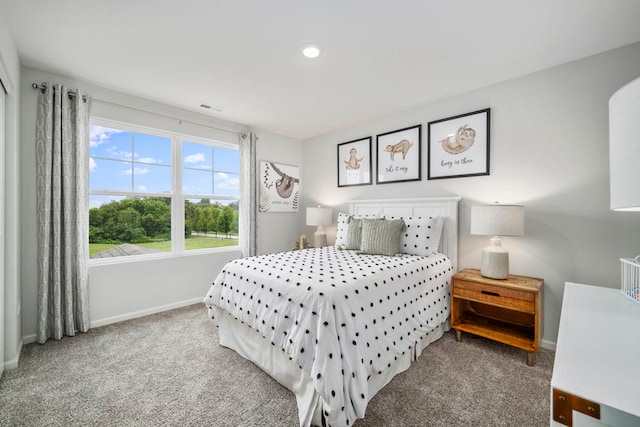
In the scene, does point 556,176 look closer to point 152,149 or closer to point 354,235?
point 354,235

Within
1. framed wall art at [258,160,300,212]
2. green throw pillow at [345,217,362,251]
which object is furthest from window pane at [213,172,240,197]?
green throw pillow at [345,217,362,251]

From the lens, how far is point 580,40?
2.00 m

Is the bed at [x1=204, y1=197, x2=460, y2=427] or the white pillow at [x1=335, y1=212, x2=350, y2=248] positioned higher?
the white pillow at [x1=335, y1=212, x2=350, y2=248]

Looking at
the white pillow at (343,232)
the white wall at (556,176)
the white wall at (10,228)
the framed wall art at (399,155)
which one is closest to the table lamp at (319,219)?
the white pillow at (343,232)

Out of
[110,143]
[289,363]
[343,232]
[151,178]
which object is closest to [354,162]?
[343,232]

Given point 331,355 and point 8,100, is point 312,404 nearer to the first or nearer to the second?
point 331,355

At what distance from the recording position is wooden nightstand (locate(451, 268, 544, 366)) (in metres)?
2.10

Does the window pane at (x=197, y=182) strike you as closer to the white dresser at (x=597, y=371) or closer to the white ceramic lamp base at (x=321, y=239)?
the white ceramic lamp base at (x=321, y=239)

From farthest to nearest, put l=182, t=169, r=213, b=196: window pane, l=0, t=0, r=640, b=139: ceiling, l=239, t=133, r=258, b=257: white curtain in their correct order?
l=239, t=133, r=258, b=257: white curtain < l=182, t=169, r=213, b=196: window pane < l=0, t=0, r=640, b=139: ceiling

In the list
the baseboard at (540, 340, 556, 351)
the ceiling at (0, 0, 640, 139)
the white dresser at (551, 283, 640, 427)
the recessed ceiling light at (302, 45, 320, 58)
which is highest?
the ceiling at (0, 0, 640, 139)

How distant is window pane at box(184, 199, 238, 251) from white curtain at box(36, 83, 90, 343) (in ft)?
3.47

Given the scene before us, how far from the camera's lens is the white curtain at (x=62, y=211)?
242 centimetres

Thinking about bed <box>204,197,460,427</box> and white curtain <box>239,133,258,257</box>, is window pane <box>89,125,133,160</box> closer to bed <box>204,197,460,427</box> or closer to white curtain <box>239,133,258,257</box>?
white curtain <box>239,133,258,257</box>

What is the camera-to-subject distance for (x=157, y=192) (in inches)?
128
